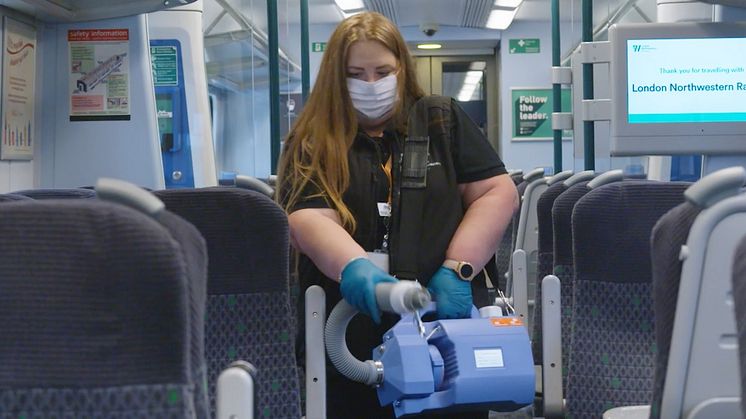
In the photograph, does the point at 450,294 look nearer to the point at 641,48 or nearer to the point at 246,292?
the point at 246,292

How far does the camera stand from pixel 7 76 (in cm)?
429

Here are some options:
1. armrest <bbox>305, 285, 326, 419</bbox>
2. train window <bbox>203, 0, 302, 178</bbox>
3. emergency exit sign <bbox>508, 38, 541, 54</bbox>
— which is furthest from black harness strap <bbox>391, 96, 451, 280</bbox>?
emergency exit sign <bbox>508, 38, 541, 54</bbox>

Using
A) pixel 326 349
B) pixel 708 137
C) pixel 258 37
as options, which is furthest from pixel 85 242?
pixel 258 37

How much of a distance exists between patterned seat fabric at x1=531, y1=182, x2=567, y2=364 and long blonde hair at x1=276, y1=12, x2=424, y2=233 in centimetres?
144

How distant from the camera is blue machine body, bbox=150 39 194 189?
20.6ft

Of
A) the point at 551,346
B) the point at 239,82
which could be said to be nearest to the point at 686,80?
the point at 551,346

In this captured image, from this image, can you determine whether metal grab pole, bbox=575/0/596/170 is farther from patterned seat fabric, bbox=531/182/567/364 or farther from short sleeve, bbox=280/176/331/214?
short sleeve, bbox=280/176/331/214

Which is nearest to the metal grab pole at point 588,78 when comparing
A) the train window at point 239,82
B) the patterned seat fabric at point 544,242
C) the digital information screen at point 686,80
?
the digital information screen at point 686,80

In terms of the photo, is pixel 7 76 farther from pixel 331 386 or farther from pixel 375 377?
pixel 375 377

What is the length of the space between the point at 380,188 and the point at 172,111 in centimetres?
410

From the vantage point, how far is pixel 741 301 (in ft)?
3.44

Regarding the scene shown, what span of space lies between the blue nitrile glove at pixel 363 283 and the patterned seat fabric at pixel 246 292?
1.09 feet

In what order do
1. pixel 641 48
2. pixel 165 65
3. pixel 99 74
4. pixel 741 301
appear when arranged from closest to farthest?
pixel 741 301
pixel 641 48
pixel 99 74
pixel 165 65

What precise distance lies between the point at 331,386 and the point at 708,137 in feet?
8.54
